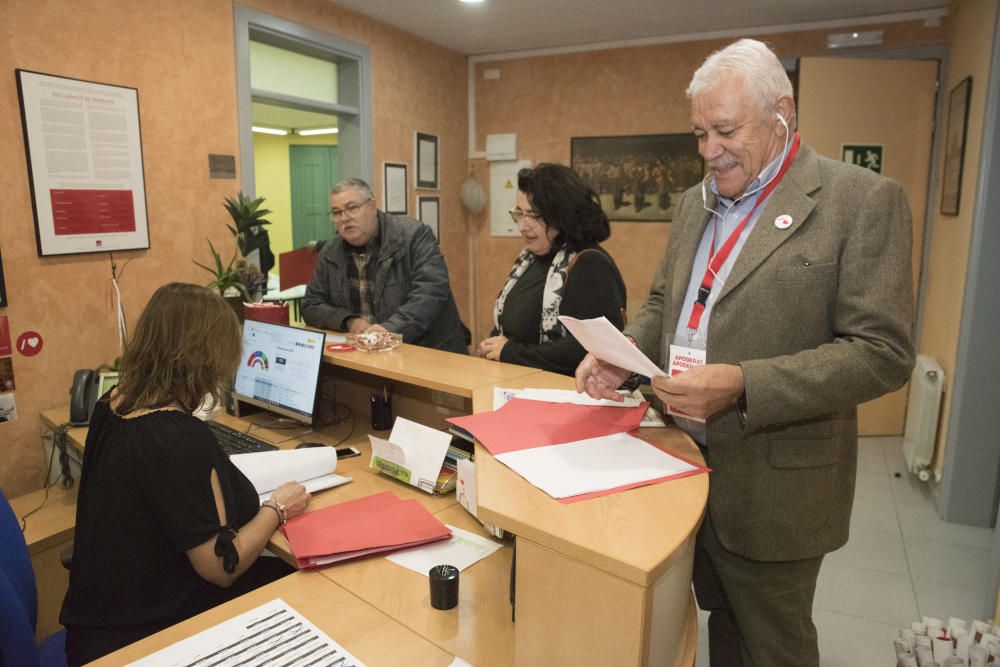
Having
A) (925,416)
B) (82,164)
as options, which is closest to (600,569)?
(82,164)

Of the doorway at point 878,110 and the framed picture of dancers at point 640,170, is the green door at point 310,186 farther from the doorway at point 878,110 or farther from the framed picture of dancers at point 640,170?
the doorway at point 878,110

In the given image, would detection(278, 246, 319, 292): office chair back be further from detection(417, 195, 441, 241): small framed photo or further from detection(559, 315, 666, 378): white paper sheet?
detection(559, 315, 666, 378): white paper sheet

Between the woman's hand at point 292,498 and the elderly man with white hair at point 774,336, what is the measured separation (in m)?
0.75

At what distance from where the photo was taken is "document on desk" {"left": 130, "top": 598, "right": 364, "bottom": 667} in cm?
106

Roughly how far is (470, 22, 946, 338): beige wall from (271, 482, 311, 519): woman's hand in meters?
3.59

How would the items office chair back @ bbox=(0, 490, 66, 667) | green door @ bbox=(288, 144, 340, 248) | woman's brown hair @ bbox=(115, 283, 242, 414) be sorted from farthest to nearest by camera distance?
green door @ bbox=(288, 144, 340, 248), woman's brown hair @ bbox=(115, 283, 242, 414), office chair back @ bbox=(0, 490, 66, 667)

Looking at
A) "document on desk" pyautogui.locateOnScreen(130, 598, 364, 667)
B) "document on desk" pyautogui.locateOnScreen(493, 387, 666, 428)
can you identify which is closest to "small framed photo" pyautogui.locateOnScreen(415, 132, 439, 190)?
"document on desk" pyautogui.locateOnScreen(493, 387, 666, 428)

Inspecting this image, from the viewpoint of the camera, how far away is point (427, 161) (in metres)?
5.07

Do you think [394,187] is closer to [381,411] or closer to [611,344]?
[381,411]

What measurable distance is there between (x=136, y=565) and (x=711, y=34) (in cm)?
482

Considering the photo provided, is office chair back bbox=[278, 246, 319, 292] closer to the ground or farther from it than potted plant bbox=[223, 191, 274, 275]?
closer to the ground

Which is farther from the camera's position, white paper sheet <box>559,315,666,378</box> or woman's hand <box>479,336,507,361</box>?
woman's hand <box>479,336,507,361</box>

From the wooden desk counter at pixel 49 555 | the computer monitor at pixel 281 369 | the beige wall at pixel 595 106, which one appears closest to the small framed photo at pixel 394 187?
the beige wall at pixel 595 106

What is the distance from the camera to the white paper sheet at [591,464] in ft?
3.27
